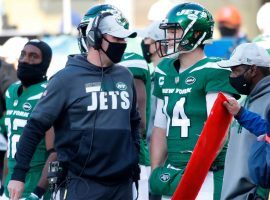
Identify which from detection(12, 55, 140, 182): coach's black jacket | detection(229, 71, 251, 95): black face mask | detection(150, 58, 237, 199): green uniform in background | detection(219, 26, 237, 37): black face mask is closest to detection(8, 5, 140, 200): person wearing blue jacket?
detection(12, 55, 140, 182): coach's black jacket

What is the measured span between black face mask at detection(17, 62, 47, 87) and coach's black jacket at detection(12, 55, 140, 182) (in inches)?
56.0

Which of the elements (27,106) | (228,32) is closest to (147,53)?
(27,106)

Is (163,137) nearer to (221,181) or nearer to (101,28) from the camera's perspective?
(221,181)

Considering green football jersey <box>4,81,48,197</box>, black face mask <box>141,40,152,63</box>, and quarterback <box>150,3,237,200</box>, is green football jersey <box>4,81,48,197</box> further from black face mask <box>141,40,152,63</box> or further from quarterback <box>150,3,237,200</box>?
black face mask <box>141,40,152,63</box>

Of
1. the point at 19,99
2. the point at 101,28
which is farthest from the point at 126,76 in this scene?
the point at 19,99

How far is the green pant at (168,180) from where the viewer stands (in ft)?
24.7

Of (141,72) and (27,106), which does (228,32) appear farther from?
(27,106)

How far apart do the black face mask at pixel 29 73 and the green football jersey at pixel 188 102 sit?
1243 mm

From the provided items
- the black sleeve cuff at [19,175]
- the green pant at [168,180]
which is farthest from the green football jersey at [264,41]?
the black sleeve cuff at [19,175]

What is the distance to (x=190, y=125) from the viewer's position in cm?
755

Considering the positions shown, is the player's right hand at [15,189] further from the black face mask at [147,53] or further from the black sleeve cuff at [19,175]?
the black face mask at [147,53]

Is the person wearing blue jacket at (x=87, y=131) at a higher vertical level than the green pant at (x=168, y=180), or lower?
higher

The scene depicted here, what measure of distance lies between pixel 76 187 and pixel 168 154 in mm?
977

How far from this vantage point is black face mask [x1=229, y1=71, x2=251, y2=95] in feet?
22.6
